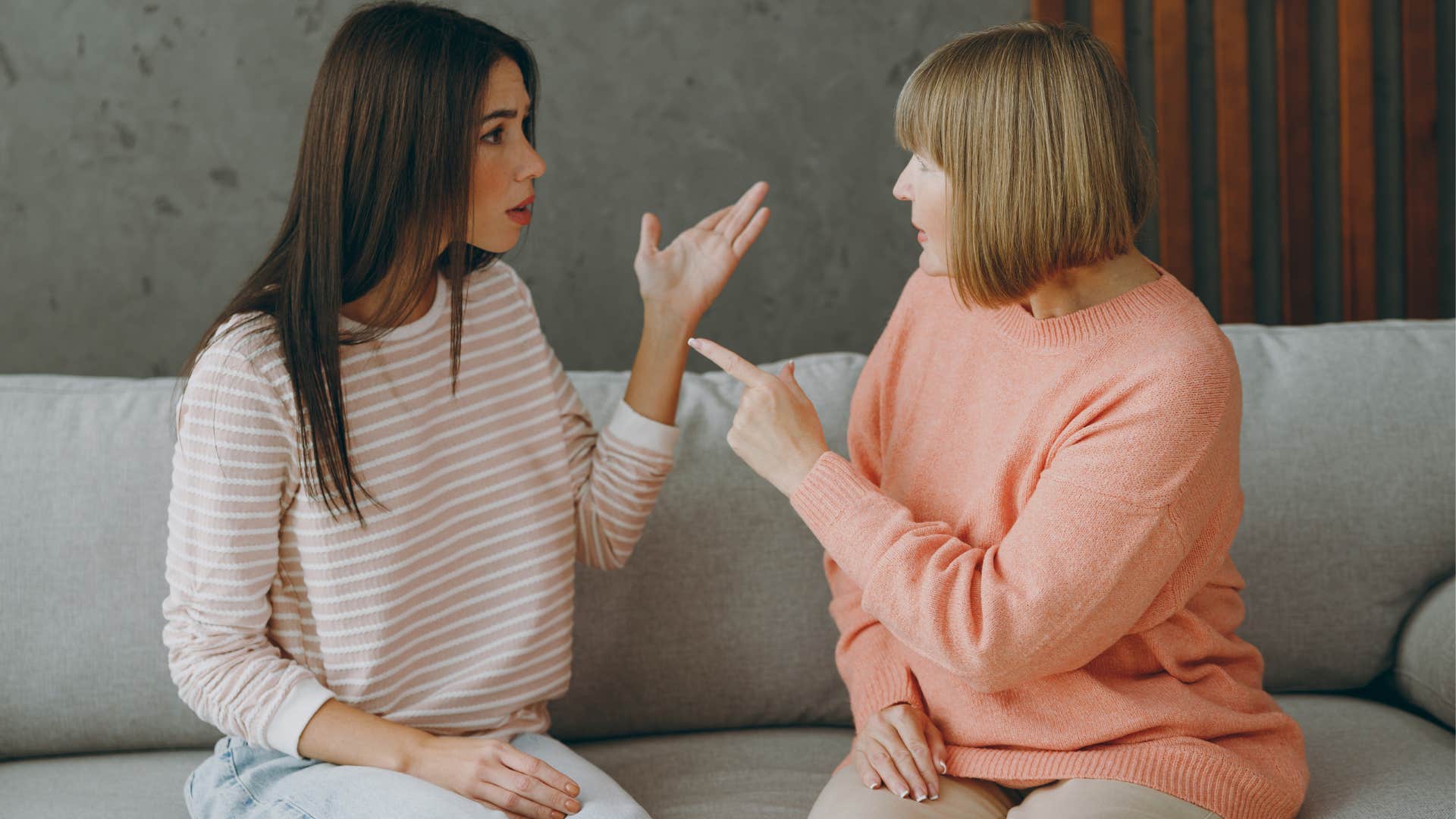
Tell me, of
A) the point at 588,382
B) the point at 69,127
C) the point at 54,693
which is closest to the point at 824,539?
the point at 588,382

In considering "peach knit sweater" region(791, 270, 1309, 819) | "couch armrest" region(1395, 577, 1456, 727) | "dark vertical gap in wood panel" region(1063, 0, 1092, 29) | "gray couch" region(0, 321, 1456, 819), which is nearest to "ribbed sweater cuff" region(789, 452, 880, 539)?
"peach knit sweater" region(791, 270, 1309, 819)

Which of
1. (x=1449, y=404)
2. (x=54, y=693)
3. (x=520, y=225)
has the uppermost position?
(x=520, y=225)

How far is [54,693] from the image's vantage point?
1438 millimetres

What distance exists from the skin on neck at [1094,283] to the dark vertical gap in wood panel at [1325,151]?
1.05 metres

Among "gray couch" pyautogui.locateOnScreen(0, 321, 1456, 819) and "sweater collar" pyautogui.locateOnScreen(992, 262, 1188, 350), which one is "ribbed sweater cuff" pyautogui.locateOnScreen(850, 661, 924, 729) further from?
"sweater collar" pyautogui.locateOnScreen(992, 262, 1188, 350)

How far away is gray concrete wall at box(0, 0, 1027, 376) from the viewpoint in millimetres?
1820

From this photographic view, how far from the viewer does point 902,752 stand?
1.14 meters

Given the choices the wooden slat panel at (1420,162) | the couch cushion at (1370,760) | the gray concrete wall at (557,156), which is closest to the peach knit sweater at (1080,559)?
the couch cushion at (1370,760)

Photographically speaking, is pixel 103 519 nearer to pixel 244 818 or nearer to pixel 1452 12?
pixel 244 818

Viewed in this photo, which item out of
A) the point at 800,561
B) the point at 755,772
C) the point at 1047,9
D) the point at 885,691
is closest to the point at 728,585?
the point at 800,561

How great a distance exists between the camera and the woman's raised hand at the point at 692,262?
54.1 inches

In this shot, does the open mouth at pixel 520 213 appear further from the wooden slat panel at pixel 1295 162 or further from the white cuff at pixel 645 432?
the wooden slat panel at pixel 1295 162

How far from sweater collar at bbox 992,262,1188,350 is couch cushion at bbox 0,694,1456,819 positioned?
0.56 m

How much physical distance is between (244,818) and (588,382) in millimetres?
720
